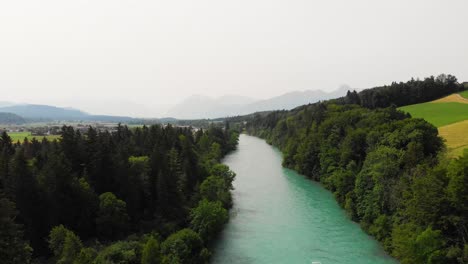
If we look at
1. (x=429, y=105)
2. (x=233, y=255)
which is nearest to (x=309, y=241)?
(x=233, y=255)

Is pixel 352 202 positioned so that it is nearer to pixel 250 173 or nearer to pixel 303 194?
pixel 303 194

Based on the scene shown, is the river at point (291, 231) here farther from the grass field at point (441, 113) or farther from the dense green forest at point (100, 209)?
the grass field at point (441, 113)

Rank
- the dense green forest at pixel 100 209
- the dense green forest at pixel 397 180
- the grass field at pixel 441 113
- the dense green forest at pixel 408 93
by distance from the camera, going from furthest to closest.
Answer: the dense green forest at pixel 408 93, the grass field at pixel 441 113, the dense green forest at pixel 397 180, the dense green forest at pixel 100 209

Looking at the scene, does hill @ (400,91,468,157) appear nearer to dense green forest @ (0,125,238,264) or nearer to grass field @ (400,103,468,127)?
grass field @ (400,103,468,127)

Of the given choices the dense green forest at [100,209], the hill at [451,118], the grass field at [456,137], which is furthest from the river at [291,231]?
the hill at [451,118]

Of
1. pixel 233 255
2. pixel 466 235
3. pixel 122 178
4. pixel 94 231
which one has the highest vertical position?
pixel 122 178

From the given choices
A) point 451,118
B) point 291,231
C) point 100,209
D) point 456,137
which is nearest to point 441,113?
point 451,118

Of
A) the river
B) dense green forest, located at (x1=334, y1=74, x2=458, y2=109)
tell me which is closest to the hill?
dense green forest, located at (x1=334, y1=74, x2=458, y2=109)
